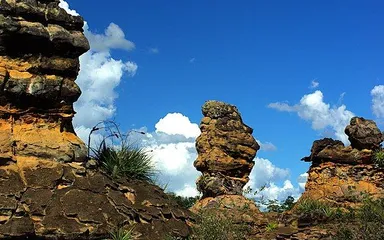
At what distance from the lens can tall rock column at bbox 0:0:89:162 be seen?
46.3 ft

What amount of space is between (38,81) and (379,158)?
14.6 meters

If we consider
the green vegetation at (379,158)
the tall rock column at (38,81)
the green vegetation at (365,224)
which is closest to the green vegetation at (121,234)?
the tall rock column at (38,81)

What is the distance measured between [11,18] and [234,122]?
12.1 metres

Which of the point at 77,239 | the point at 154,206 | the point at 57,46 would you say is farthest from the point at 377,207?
the point at 57,46

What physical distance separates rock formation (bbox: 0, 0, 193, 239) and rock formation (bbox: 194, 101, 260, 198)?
749cm

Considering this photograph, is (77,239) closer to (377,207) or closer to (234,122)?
(377,207)

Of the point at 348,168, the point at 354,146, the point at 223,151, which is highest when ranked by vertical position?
the point at 354,146

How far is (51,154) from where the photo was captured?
556 inches

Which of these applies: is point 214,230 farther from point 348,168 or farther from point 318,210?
point 348,168

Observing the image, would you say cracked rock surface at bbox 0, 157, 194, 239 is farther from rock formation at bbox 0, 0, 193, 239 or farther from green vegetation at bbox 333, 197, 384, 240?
green vegetation at bbox 333, 197, 384, 240

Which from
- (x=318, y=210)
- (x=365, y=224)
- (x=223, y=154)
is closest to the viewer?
(x=365, y=224)

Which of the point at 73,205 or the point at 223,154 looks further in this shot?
the point at 223,154

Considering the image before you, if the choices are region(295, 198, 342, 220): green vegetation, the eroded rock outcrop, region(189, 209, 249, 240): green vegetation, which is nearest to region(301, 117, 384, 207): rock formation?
region(295, 198, 342, 220): green vegetation

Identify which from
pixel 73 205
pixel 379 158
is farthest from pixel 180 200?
pixel 379 158
